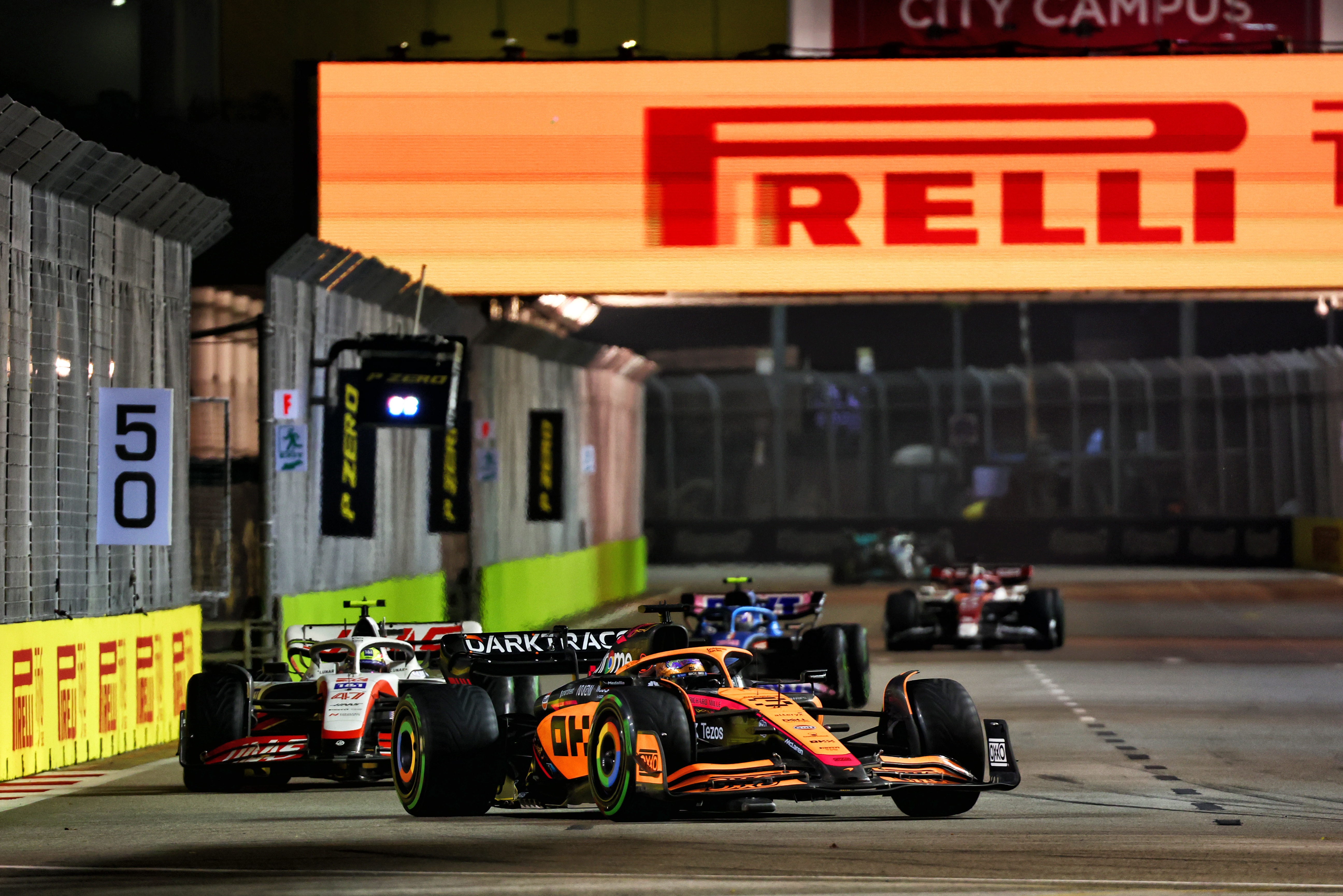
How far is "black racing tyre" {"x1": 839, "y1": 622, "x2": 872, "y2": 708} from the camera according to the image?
18.9 metres

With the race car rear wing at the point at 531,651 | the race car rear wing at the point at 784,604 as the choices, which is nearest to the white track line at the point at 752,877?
the race car rear wing at the point at 531,651

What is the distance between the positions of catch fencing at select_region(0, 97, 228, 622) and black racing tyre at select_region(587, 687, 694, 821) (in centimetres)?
603

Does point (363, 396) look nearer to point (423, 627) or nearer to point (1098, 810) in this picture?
point (423, 627)

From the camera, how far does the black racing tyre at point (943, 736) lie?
1113cm

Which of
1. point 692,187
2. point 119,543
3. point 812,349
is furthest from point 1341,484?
point 119,543

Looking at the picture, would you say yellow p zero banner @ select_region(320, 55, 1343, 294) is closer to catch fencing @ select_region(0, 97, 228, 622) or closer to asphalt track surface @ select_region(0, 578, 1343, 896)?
catch fencing @ select_region(0, 97, 228, 622)

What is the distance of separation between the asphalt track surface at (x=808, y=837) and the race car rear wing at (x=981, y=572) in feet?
30.2

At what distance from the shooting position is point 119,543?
1656cm

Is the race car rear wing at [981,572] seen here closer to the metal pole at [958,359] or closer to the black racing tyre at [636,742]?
the black racing tyre at [636,742]

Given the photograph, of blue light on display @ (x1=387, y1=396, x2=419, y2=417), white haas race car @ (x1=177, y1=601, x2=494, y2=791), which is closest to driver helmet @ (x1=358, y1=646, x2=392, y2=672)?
white haas race car @ (x1=177, y1=601, x2=494, y2=791)

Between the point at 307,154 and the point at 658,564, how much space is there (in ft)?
99.6

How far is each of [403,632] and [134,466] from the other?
3.15 metres

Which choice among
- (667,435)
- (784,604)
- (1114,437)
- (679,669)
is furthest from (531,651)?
A: (667,435)

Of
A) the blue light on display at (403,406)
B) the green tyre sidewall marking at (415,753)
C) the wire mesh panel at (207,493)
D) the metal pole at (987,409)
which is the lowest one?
the green tyre sidewall marking at (415,753)
